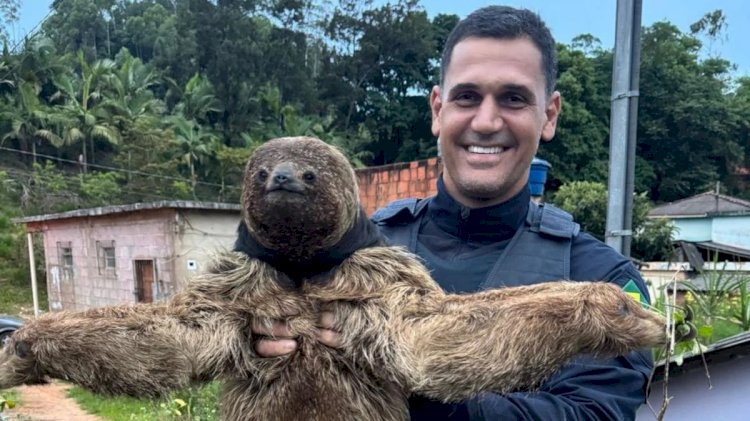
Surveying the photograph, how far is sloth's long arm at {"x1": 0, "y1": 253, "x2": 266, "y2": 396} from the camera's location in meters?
1.89

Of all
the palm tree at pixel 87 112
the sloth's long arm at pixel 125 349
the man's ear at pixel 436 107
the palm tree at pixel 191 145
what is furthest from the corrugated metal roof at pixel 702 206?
the palm tree at pixel 87 112

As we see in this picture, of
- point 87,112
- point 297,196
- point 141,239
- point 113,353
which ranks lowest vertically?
point 141,239

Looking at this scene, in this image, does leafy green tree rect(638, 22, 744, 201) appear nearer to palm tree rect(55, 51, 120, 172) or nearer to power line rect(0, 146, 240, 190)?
power line rect(0, 146, 240, 190)

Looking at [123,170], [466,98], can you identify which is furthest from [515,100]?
[123,170]

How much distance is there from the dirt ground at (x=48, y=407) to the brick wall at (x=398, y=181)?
5027 mm

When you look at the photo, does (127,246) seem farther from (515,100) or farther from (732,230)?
(732,230)

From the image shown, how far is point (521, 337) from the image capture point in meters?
1.71

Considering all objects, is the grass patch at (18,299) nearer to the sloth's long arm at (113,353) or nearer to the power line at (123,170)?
the power line at (123,170)

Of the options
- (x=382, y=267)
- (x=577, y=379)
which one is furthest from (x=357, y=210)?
(x=577, y=379)

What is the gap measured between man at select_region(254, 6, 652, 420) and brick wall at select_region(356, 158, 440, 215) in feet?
19.6

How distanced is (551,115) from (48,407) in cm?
967

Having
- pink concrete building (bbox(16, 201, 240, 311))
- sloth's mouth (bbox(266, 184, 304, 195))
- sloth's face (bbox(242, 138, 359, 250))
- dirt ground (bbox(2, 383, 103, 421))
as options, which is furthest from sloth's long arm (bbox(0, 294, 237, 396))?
pink concrete building (bbox(16, 201, 240, 311))

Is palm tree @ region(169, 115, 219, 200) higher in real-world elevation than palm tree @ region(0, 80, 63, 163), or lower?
lower

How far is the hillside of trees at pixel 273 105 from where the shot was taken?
101ft
